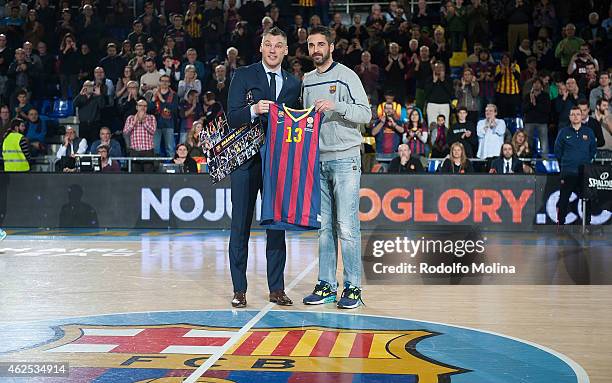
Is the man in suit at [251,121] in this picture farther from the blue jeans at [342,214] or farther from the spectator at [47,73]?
the spectator at [47,73]

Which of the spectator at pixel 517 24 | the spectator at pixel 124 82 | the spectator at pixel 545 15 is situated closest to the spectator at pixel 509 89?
the spectator at pixel 517 24

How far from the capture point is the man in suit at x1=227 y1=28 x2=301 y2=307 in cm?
892

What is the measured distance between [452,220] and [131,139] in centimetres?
707

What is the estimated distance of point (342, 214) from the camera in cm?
903

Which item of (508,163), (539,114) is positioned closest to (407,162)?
(508,163)

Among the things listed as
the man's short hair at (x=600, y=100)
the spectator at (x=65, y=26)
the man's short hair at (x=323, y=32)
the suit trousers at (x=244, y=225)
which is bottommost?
the suit trousers at (x=244, y=225)

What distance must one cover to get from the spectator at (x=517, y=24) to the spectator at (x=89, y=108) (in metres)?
9.72

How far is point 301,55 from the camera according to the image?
2228 centimetres

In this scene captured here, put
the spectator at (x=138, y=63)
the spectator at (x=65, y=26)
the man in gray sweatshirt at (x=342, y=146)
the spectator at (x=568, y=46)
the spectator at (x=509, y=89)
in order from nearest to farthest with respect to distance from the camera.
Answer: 1. the man in gray sweatshirt at (x=342, y=146)
2. the spectator at (x=509, y=89)
3. the spectator at (x=568, y=46)
4. the spectator at (x=138, y=63)
5. the spectator at (x=65, y=26)

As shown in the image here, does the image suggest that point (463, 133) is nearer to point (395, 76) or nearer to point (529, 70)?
point (395, 76)

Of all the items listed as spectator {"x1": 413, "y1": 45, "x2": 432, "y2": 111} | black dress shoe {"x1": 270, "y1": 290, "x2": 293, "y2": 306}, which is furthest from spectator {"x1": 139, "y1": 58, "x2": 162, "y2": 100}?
black dress shoe {"x1": 270, "y1": 290, "x2": 293, "y2": 306}

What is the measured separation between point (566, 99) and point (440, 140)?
2781 mm

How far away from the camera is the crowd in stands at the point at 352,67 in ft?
66.6

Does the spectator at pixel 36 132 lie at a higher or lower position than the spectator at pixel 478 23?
lower
